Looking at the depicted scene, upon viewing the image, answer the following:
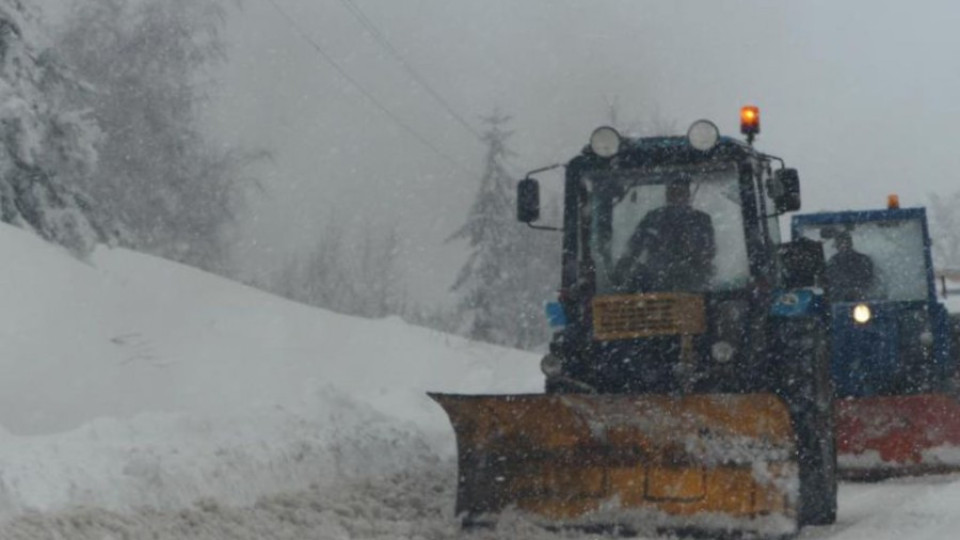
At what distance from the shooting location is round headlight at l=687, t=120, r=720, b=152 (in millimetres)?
7793

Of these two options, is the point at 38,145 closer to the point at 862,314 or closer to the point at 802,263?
the point at 862,314

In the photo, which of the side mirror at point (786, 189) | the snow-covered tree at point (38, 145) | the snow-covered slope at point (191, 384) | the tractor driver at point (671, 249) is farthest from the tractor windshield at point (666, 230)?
the snow-covered tree at point (38, 145)

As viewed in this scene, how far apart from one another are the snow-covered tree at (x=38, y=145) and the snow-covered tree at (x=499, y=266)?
19382 mm

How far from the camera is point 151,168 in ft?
115

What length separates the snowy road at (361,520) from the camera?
19.7ft

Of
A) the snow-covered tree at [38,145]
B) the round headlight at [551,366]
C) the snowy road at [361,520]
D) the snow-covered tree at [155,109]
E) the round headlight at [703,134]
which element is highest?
the snow-covered tree at [155,109]

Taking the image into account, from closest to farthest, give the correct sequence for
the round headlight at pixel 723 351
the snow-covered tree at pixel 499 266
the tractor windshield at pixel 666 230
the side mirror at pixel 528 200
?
the round headlight at pixel 723 351 < the tractor windshield at pixel 666 230 < the side mirror at pixel 528 200 < the snow-covered tree at pixel 499 266

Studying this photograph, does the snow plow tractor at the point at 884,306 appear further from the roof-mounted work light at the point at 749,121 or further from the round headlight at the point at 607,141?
the round headlight at the point at 607,141

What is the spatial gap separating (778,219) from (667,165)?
906 mm

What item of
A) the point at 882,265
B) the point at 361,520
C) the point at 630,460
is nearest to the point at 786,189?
the point at 630,460

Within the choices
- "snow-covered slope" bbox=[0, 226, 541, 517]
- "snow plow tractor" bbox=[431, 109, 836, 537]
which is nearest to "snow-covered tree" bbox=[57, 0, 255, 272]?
"snow-covered slope" bbox=[0, 226, 541, 517]

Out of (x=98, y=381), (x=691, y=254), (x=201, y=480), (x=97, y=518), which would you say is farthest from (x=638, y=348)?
(x=98, y=381)

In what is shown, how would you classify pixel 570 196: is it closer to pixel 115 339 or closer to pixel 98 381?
pixel 98 381

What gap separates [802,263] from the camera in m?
8.09
